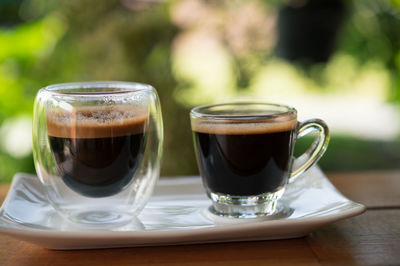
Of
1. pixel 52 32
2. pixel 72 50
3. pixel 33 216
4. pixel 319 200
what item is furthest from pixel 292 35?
pixel 33 216

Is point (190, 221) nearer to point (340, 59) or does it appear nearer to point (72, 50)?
point (72, 50)

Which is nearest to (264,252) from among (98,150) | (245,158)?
(245,158)

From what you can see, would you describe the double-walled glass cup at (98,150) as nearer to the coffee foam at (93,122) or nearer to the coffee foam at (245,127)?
the coffee foam at (93,122)

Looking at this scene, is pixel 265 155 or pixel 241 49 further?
pixel 241 49

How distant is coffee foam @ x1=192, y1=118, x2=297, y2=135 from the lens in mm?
732

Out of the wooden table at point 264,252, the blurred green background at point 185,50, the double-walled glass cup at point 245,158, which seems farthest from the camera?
the blurred green background at point 185,50

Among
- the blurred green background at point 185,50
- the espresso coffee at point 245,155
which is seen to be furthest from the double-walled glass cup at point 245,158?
the blurred green background at point 185,50

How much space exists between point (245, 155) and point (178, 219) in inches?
5.1

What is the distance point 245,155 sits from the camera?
749mm

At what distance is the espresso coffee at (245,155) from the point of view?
739mm

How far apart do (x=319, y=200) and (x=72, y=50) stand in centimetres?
202

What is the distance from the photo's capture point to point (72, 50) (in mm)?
2602

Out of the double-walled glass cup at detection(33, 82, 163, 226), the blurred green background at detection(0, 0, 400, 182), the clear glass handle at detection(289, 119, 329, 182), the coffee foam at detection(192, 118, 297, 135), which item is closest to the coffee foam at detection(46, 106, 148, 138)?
the double-walled glass cup at detection(33, 82, 163, 226)

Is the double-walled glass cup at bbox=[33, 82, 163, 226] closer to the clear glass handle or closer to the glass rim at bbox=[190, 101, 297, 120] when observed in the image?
the glass rim at bbox=[190, 101, 297, 120]
